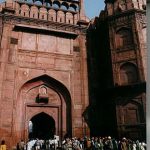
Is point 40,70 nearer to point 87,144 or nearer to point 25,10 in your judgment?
Answer: point 25,10

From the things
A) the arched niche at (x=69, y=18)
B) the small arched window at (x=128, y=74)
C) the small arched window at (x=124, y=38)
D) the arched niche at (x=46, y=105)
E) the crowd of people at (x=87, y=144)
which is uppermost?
the arched niche at (x=69, y=18)

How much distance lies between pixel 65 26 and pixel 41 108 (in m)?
4.67

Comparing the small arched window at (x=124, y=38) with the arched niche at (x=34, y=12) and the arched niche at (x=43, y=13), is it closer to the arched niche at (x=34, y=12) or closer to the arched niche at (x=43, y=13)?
the arched niche at (x=43, y=13)

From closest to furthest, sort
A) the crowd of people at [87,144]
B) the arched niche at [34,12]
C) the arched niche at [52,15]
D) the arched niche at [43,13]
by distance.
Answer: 1. the crowd of people at [87,144]
2. the arched niche at [34,12]
3. the arched niche at [43,13]
4. the arched niche at [52,15]

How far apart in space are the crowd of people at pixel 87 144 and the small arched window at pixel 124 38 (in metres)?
4.69

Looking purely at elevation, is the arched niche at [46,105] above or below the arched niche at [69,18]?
below

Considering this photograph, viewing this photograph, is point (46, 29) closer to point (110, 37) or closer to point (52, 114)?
point (110, 37)

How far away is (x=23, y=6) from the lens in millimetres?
13578

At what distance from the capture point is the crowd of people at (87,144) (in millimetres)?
9500

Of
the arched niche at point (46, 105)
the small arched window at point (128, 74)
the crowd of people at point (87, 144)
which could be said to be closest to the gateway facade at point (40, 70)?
the arched niche at point (46, 105)

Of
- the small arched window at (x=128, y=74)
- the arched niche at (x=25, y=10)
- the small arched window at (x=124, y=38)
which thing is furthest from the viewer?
the arched niche at (x=25, y=10)

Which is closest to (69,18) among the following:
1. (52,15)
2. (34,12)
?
(52,15)

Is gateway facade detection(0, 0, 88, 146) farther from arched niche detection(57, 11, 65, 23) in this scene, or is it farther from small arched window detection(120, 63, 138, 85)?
small arched window detection(120, 63, 138, 85)

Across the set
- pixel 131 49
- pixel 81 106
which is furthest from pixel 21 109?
pixel 131 49
